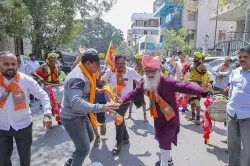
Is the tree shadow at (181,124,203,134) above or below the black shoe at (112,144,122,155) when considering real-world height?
below

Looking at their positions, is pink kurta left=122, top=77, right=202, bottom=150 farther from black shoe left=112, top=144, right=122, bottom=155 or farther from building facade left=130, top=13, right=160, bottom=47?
building facade left=130, top=13, right=160, bottom=47

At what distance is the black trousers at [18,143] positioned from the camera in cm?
278

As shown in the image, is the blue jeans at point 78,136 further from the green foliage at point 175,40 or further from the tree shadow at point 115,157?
the green foliage at point 175,40

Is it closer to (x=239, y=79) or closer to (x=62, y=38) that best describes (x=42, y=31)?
(x=62, y=38)

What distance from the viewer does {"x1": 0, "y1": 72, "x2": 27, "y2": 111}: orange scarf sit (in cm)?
273

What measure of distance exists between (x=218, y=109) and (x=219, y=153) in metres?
0.89

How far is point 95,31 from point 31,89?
7127 cm

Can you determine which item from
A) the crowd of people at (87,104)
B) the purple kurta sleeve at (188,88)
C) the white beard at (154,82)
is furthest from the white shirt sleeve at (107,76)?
A: the purple kurta sleeve at (188,88)

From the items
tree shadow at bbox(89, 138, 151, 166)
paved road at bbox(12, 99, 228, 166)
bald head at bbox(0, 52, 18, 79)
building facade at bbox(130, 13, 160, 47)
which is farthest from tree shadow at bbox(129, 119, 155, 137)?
building facade at bbox(130, 13, 160, 47)

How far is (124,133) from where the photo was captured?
493 cm

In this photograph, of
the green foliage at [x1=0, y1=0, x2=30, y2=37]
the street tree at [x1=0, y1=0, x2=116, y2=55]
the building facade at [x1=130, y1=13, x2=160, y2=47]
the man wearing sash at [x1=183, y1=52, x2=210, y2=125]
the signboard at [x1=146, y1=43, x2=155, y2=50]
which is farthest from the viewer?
the building facade at [x1=130, y1=13, x2=160, y2=47]

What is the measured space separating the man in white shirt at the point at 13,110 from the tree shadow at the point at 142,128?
3.17m

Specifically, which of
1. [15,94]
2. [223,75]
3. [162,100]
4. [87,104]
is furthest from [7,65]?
[223,75]

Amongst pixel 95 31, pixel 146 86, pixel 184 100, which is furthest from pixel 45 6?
pixel 95 31
